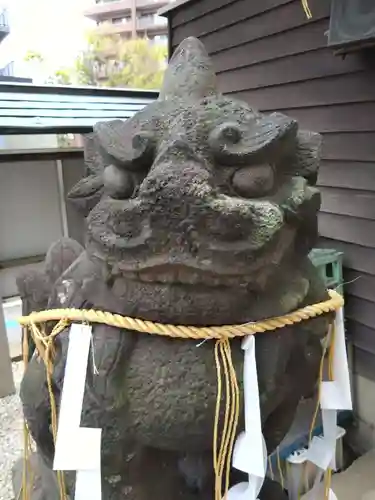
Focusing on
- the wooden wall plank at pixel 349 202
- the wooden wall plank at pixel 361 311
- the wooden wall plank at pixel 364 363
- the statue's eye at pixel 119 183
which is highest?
the statue's eye at pixel 119 183

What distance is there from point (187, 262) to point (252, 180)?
0.42 feet

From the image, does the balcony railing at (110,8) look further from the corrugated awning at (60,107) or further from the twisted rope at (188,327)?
the twisted rope at (188,327)

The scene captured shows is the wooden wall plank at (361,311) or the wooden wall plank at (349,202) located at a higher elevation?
the wooden wall plank at (349,202)

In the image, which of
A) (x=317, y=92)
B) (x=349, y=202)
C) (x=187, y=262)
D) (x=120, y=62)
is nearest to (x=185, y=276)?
(x=187, y=262)

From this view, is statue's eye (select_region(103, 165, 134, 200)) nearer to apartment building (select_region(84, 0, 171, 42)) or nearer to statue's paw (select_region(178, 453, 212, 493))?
statue's paw (select_region(178, 453, 212, 493))

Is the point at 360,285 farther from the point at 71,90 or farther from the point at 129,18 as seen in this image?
the point at 129,18

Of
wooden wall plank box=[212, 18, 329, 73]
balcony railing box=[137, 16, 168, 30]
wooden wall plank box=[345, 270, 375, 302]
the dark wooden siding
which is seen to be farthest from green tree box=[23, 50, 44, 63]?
wooden wall plank box=[345, 270, 375, 302]

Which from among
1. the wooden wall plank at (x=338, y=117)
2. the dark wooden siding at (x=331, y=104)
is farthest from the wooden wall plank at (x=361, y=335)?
the wooden wall plank at (x=338, y=117)

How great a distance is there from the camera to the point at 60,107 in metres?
2.17

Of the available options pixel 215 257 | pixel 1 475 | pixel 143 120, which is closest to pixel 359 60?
pixel 143 120

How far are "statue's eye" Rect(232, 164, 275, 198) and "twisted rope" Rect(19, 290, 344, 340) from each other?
0.16 meters

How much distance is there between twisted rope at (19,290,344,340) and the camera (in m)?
0.65

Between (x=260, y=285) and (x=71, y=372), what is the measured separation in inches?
10.5

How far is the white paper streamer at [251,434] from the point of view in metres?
0.67
